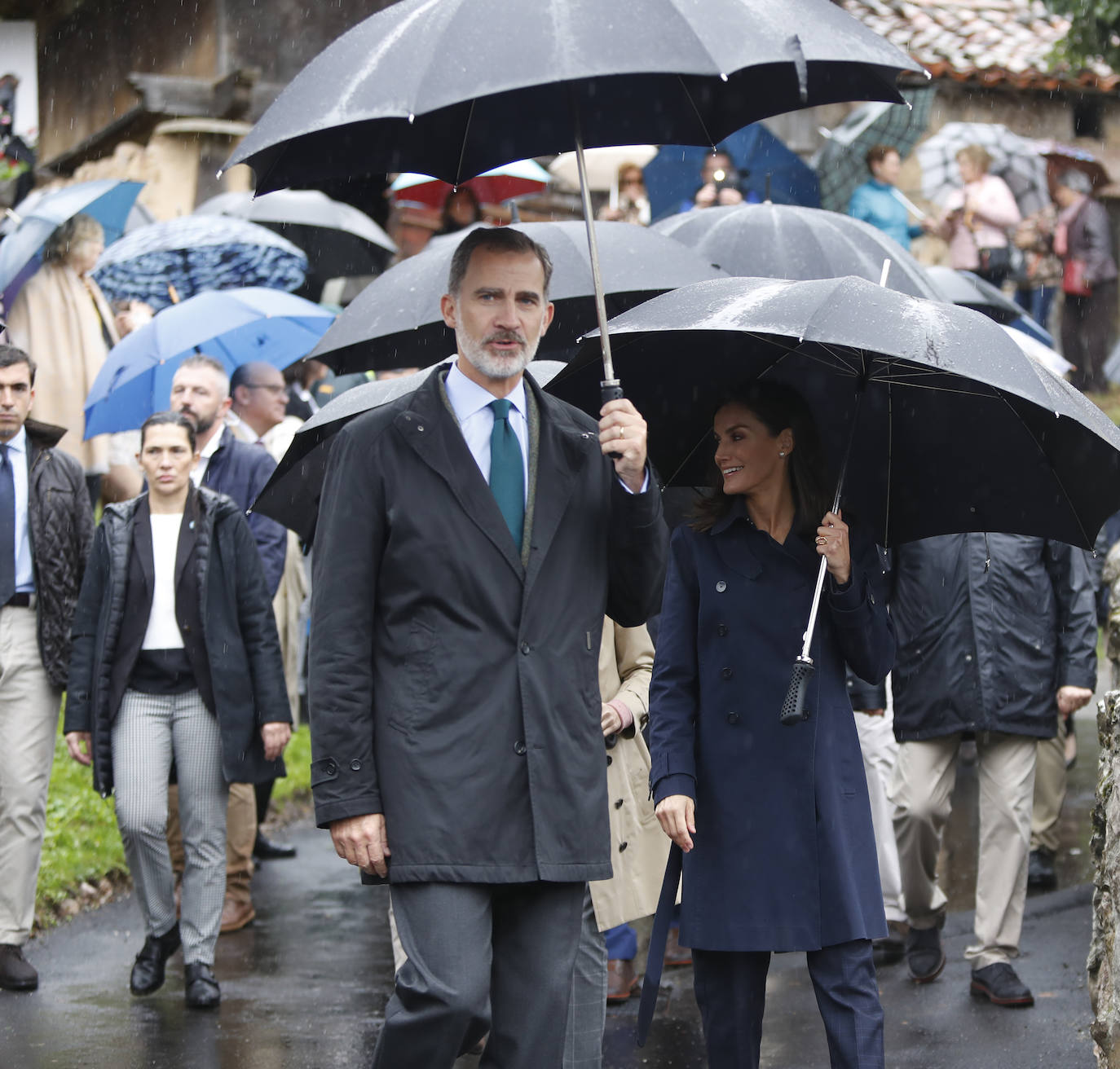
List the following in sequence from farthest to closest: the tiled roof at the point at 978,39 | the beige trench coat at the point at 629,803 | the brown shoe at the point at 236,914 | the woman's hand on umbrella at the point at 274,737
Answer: the tiled roof at the point at 978,39 → the brown shoe at the point at 236,914 → the woman's hand on umbrella at the point at 274,737 → the beige trench coat at the point at 629,803

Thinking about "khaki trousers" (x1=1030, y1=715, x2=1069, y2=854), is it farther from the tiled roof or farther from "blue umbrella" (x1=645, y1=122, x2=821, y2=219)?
the tiled roof

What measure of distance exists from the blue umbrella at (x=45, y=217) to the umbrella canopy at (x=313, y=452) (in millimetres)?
4935

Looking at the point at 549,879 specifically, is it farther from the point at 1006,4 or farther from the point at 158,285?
the point at 1006,4

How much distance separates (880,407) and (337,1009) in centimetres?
340

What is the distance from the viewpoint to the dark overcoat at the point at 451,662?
13.4ft

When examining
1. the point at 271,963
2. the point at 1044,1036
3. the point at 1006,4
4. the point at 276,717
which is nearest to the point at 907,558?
the point at 1044,1036

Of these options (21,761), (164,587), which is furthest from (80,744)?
(164,587)

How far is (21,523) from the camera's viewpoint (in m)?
7.68

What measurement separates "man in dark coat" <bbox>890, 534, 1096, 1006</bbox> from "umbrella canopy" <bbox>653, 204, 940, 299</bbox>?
1203 millimetres

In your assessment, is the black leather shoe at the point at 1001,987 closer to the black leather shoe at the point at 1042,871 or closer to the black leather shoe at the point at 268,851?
the black leather shoe at the point at 1042,871

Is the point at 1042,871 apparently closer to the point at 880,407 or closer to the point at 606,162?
the point at 880,407

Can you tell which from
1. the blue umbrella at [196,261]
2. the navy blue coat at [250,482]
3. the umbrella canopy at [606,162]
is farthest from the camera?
the umbrella canopy at [606,162]

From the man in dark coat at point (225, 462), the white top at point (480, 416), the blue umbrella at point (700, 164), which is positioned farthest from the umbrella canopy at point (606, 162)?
the white top at point (480, 416)

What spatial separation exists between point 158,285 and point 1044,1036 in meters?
8.86
